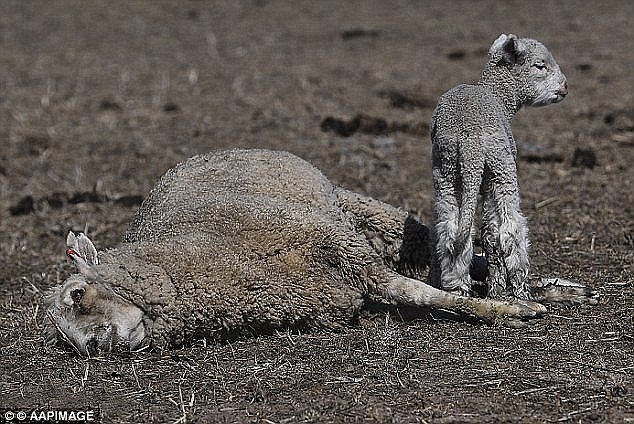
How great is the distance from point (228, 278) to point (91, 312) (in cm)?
68

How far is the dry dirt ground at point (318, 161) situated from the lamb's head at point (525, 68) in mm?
1192

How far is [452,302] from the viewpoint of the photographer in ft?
17.8

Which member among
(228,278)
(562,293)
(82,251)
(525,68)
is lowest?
(562,293)

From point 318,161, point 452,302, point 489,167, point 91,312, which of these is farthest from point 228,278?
point 318,161

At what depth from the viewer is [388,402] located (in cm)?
456

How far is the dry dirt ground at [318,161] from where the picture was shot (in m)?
4.74

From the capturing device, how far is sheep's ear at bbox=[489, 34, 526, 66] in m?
5.57

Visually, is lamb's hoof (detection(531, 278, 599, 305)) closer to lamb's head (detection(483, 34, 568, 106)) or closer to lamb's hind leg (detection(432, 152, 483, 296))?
lamb's hind leg (detection(432, 152, 483, 296))

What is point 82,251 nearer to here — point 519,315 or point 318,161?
point 519,315

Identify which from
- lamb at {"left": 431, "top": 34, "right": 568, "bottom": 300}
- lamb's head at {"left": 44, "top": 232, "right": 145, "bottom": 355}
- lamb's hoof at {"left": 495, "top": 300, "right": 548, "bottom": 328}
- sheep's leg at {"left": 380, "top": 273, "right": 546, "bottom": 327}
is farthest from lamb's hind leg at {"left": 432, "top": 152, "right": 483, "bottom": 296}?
lamb's head at {"left": 44, "top": 232, "right": 145, "bottom": 355}

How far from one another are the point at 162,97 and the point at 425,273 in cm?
768

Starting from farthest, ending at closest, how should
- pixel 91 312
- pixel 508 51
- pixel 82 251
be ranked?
pixel 508 51 → pixel 82 251 → pixel 91 312

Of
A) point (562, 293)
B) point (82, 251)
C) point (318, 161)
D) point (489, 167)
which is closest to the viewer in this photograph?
point (82, 251)

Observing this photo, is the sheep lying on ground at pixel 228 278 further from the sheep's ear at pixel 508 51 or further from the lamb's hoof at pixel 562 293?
the sheep's ear at pixel 508 51
